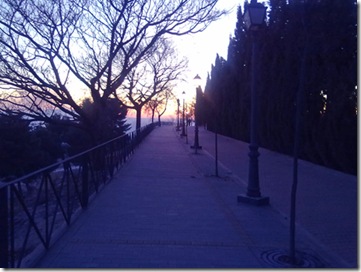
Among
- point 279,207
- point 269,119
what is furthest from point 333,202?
point 269,119

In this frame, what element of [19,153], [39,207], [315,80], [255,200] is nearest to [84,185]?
[39,207]

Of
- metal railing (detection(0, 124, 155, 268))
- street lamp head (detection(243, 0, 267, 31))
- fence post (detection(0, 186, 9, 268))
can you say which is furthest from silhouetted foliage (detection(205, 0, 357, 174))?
fence post (detection(0, 186, 9, 268))

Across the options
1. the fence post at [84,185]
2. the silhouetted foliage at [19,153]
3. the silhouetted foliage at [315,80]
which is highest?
the silhouetted foliage at [315,80]

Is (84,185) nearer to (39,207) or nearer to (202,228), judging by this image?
(202,228)

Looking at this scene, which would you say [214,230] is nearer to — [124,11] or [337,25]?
[337,25]

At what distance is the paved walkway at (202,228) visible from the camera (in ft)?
18.6

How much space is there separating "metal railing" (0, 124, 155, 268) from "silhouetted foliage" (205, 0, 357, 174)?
3564mm

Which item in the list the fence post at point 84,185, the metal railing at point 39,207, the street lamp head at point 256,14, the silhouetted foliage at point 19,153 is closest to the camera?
the metal railing at point 39,207

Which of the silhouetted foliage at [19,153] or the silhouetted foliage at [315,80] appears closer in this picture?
the silhouetted foliage at [315,80]

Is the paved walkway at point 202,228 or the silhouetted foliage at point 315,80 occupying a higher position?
the silhouetted foliage at point 315,80

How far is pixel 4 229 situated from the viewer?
15.4 ft

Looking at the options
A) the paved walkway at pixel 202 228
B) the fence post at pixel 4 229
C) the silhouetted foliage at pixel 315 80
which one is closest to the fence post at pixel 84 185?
the paved walkway at pixel 202 228

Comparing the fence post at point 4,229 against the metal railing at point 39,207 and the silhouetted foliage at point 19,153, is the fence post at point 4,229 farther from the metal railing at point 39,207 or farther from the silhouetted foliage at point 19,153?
the silhouetted foliage at point 19,153

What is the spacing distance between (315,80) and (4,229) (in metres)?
13.4
